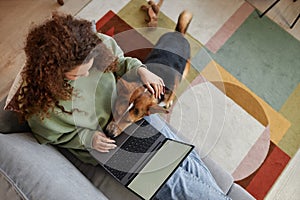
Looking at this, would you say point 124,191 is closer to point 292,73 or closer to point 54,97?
point 54,97

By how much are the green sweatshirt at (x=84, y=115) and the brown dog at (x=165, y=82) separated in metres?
0.03

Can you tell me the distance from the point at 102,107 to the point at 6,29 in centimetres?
85

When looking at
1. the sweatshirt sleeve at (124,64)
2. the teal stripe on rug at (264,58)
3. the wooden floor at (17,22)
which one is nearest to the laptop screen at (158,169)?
the sweatshirt sleeve at (124,64)

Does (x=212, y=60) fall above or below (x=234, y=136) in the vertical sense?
above

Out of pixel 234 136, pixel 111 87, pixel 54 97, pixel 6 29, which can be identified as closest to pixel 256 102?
pixel 234 136

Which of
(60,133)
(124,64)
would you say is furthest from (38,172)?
(124,64)

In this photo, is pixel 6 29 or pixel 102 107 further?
pixel 6 29

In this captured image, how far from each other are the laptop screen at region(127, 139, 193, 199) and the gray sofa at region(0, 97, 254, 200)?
0.24 ft

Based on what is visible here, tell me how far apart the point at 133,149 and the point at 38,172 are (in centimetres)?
30

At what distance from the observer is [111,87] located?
3.97 ft

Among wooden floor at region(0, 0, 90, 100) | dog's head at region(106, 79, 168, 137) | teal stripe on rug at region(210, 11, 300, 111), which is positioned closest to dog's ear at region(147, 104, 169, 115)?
dog's head at region(106, 79, 168, 137)

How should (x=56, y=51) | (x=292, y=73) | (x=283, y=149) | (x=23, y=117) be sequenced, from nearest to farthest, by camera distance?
(x=56, y=51) → (x=23, y=117) → (x=283, y=149) → (x=292, y=73)

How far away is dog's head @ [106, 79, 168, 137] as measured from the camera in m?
1.17

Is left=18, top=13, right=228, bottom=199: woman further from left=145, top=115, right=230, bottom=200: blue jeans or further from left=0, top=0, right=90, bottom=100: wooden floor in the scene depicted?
left=0, top=0, right=90, bottom=100: wooden floor
